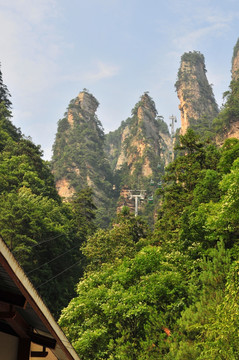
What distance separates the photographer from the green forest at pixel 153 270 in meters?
14.2

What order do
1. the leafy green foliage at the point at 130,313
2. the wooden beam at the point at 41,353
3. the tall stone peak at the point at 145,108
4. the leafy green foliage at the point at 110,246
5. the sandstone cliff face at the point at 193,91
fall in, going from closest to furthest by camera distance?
1. the wooden beam at the point at 41,353
2. the leafy green foliage at the point at 130,313
3. the leafy green foliage at the point at 110,246
4. the sandstone cliff face at the point at 193,91
5. the tall stone peak at the point at 145,108

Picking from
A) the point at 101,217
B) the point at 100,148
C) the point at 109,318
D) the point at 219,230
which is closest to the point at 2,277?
the point at 109,318

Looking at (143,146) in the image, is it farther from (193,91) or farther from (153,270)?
(153,270)

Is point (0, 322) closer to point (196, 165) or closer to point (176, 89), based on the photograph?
point (196, 165)

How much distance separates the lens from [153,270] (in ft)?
63.8

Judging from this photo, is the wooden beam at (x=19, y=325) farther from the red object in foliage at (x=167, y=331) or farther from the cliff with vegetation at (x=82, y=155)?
the cliff with vegetation at (x=82, y=155)

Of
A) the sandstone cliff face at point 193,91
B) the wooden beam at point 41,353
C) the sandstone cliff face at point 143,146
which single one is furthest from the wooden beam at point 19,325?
the sandstone cliff face at point 193,91

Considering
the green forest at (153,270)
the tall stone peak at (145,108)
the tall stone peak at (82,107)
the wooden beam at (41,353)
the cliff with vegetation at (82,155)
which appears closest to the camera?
the wooden beam at (41,353)

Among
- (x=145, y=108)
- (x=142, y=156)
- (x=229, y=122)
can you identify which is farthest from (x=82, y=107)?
(x=229, y=122)

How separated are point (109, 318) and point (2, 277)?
1318 centimetres

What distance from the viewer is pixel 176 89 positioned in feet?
342

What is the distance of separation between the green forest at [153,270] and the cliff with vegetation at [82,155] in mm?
41554

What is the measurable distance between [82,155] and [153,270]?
233 feet

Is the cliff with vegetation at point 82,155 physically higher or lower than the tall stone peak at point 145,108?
lower
